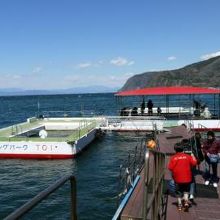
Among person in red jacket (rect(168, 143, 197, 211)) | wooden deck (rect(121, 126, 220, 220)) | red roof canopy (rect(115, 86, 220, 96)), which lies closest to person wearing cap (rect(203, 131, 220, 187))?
wooden deck (rect(121, 126, 220, 220))

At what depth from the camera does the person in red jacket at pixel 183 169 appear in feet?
35.1

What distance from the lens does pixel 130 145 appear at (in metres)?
34.0

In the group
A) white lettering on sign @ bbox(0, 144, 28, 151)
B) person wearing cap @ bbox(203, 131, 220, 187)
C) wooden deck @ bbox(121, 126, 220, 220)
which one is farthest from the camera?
white lettering on sign @ bbox(0, 144, 28, 151)

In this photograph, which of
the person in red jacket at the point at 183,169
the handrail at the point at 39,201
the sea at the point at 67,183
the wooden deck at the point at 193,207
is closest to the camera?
the handrail at the point at 39,201

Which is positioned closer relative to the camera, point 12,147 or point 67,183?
point 67,183

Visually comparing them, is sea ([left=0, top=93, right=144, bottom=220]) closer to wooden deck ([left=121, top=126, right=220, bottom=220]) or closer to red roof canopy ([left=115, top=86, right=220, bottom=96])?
wooden deck ([left=121, top=126, right=220, bottom=220])

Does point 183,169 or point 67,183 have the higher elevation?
point 183,169

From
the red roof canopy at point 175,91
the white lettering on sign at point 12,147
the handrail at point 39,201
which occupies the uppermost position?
the red roof canopy at point 175,91

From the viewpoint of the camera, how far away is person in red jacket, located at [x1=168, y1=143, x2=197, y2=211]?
10695 millimetres

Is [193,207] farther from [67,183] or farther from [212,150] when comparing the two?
[67,183]

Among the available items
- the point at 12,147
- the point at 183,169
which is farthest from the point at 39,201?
the point at 12,147

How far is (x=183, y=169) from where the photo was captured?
424 inches

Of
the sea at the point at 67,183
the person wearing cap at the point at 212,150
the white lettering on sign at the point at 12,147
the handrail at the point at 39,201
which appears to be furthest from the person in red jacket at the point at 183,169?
the white lettering on sign at the point at 12,147

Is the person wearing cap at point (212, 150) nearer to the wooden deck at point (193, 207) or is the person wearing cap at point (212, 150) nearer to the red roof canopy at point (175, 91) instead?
the wooden deck at point (193, 207)
